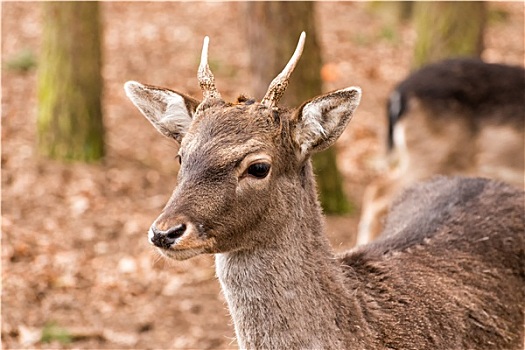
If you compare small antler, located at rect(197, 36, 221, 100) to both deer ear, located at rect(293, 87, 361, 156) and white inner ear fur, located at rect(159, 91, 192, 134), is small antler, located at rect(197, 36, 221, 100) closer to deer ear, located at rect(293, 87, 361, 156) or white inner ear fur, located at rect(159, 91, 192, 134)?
white inner ear fur, located at rect(159, 91, 192, 134)

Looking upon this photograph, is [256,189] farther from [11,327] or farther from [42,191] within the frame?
[42,191]

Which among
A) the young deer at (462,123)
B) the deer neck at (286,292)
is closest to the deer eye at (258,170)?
the deer neck at (286,292)

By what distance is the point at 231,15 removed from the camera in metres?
15.4

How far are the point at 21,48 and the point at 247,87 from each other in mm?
3372

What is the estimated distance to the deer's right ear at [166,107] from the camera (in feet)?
14.9

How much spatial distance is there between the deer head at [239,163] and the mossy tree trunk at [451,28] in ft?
21.2

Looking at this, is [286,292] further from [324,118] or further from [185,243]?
[324,118]

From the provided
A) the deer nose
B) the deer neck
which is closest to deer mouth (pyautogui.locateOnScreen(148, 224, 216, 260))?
the deer nose

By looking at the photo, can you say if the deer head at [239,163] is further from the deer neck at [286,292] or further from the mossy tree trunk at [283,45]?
the mossy tree trunk at [283,45]

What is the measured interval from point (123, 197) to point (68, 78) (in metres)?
1.46

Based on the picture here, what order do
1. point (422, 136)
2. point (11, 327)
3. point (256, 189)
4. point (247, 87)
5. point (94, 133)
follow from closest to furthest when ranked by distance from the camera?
point (256, 189), point (11, 327), point (422, 136), point (94, 133), point (247, 87)

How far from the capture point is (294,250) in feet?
14.2

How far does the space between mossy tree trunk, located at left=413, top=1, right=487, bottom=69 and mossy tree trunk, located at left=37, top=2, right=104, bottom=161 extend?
3933mm

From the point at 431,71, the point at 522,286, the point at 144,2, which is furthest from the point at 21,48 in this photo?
the point at 522,286
